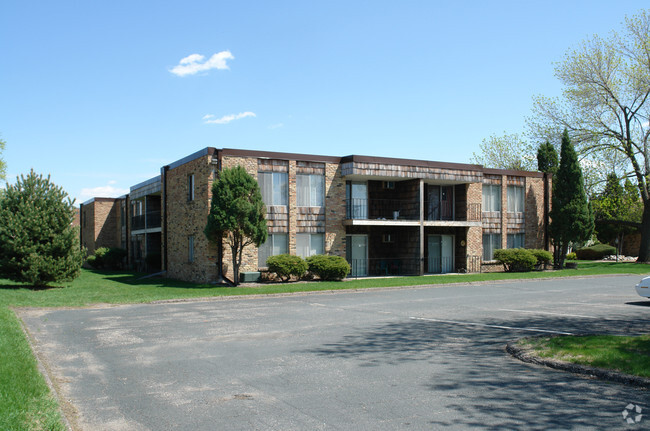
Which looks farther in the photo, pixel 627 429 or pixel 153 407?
pixel 153 407

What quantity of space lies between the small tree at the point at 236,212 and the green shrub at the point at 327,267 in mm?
3039

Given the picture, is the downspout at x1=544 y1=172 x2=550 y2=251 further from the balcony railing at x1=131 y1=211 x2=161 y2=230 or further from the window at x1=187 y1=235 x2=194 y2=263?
the balcony railing at x1=131 y1=211 x2=161 y2=230

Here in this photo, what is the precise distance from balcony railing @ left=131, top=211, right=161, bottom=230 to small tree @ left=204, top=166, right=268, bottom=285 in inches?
446

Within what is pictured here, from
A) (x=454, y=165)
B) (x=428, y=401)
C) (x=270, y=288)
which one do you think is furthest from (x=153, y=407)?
(x=454, y=165)

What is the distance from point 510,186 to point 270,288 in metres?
18.8

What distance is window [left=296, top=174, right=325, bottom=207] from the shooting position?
27.3 m

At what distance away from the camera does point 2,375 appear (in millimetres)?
7566

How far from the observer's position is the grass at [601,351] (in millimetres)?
7910

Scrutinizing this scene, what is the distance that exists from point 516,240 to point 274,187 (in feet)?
55.0

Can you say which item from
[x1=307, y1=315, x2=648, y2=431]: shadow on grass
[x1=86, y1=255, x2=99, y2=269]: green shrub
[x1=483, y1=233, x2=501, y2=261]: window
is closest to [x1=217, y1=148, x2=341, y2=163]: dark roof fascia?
[x1=483, y1=233, x2=501, y2=261]: window

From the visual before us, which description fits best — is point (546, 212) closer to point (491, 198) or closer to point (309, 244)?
point (491, 198)

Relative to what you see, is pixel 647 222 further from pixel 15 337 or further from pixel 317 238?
pixel 15 337
